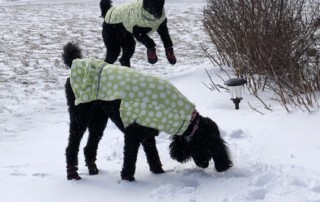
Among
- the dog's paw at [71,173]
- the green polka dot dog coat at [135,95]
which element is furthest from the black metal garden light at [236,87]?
the dog's paw at [71,173]

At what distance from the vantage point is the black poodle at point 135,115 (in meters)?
3.76

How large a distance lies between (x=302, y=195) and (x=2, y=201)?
2.20m

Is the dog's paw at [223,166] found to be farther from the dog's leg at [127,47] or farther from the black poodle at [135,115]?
the dog's leg at [127,47]

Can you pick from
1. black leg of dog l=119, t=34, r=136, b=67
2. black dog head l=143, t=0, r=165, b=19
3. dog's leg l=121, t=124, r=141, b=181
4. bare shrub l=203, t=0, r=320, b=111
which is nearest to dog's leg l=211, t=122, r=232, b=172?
dog's leg l=121, t=124, r=141, b=181

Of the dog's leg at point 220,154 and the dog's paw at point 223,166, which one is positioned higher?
the dog's leg at point 220,154

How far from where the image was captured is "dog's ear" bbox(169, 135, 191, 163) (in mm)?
4004

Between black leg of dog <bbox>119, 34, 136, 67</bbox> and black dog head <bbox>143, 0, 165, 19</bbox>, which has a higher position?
black dog head <bbox>143, 0, 165, 19</bbox>

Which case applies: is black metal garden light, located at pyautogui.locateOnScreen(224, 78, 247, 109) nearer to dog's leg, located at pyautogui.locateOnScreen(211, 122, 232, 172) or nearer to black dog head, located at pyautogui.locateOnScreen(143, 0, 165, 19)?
black dog head, located at pyautogui.locateOnScreen(143, 0, 165, 19)

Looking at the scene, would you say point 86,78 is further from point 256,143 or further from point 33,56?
point 33,56

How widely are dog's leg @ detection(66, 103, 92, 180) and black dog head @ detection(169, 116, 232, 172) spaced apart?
2.55 feet

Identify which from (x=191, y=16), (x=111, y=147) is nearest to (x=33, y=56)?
(x=111, y=147)

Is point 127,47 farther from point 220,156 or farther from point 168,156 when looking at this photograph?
point 220,156

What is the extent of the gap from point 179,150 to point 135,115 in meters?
0.54

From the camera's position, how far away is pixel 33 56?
10.9 metres
